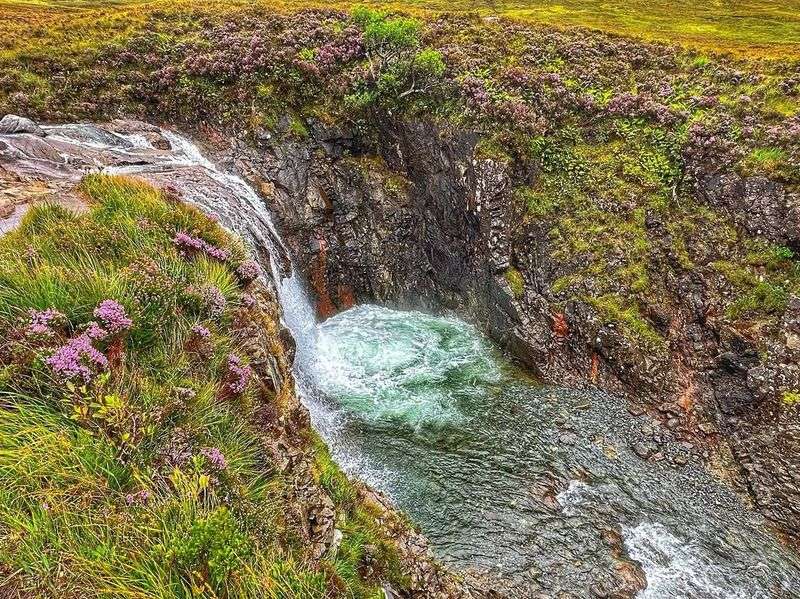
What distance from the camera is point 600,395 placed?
63.0 feet

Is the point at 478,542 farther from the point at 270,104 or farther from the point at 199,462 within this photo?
the point at 270,104

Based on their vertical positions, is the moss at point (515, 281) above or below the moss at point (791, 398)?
above

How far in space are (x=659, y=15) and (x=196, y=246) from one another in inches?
2052

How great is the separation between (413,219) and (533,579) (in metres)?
17.8

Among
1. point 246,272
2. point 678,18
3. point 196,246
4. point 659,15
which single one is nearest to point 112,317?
point 196,246

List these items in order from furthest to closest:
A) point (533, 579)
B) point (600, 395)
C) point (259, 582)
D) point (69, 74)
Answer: point (69, 74) → point (600, 395) → point (533, 579) → point (259, 582)

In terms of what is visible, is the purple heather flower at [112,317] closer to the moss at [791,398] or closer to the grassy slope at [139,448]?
the grassy slope at [139,448]

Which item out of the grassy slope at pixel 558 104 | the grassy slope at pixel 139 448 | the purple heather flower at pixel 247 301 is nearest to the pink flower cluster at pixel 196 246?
the grassy slope at pixel 139 448

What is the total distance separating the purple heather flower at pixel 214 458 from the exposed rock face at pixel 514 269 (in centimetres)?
1523

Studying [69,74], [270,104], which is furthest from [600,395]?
[69,74]

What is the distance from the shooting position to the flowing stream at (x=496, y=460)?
13273mm

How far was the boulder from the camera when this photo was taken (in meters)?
19.3

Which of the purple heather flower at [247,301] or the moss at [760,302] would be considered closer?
the purple heather flower at [247,301]

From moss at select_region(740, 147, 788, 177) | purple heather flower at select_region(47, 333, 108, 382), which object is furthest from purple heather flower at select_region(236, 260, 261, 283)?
moss at select_region(740, 147, 788, 177)
